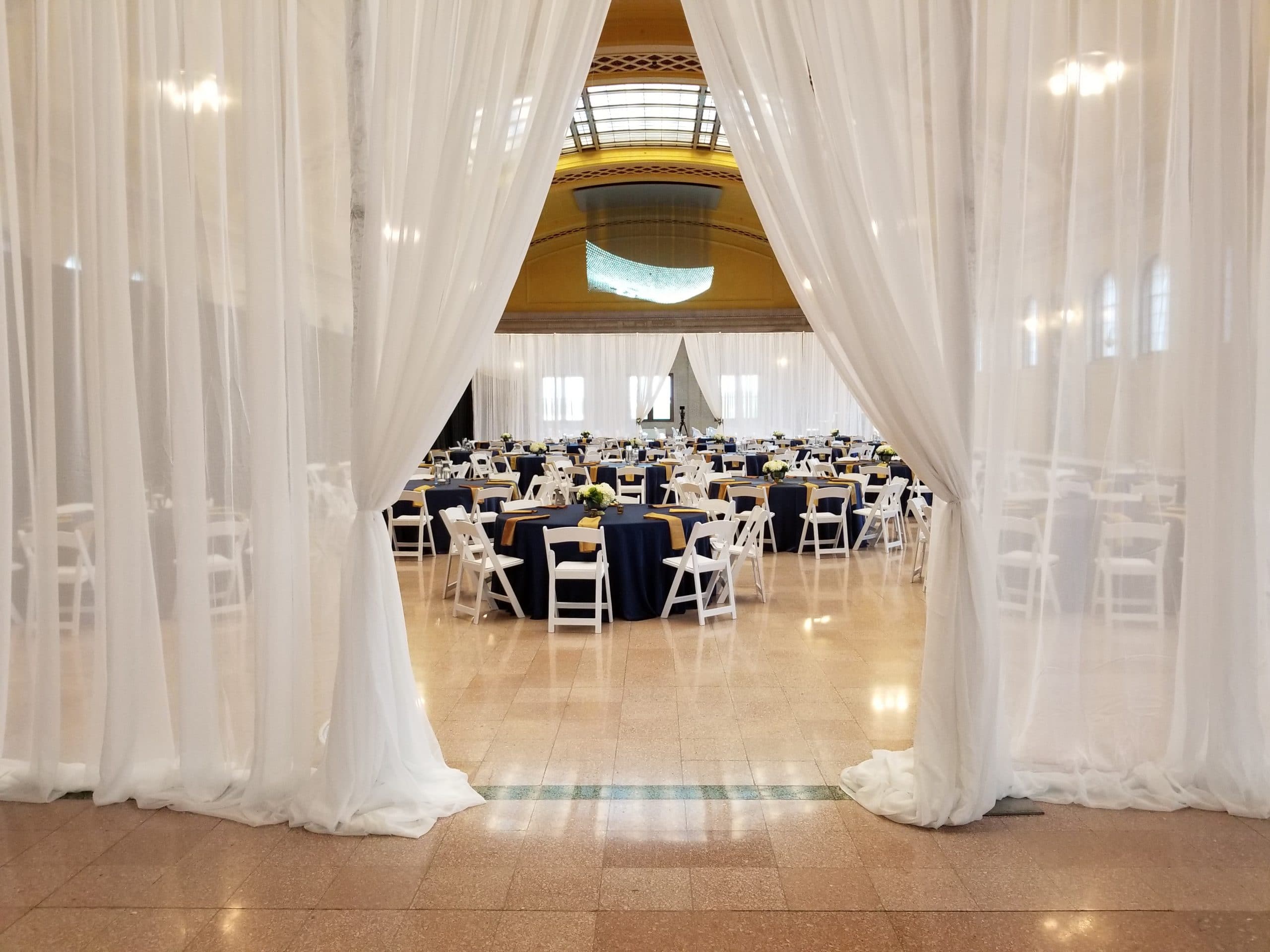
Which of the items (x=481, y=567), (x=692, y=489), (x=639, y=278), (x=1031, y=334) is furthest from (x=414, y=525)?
(x=639, y=278)

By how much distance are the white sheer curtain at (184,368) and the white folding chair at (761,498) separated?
5.75 metres

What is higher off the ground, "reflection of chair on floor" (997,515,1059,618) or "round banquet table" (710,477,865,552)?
"reflection of chair on floor" (997,515,1059,618)

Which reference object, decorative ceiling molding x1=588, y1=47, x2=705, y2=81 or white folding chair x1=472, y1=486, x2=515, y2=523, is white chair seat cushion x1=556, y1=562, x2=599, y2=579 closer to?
white folding chair x1=472, y1=486, x2=515, y2=523

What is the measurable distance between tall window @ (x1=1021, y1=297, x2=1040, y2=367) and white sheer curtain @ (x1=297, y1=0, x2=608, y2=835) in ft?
5.78

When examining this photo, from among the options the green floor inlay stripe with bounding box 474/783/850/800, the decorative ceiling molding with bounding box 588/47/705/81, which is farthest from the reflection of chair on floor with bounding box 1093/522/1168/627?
the decorative ceiling molding with bounding box 588/47/705/81

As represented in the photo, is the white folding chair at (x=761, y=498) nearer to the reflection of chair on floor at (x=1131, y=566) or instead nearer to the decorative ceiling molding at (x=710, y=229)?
the reflection of chair on floor at (x=1131, y=566)

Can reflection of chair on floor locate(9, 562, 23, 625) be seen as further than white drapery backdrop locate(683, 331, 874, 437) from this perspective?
No

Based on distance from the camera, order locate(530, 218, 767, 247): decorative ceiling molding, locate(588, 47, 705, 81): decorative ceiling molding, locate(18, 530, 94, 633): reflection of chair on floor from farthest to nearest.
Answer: locate(530, 218, 767, 247): decorative ceiling molding, locate(588, 47, 705, 81): decorative ceiling molding, locate(18, 530, 94, 633): reflection of chair on floor

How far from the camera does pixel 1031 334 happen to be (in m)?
3.14

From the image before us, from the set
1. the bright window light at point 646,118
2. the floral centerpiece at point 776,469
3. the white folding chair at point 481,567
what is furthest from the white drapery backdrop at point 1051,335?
the bright window light at point 646,118

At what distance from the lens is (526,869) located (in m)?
2.63

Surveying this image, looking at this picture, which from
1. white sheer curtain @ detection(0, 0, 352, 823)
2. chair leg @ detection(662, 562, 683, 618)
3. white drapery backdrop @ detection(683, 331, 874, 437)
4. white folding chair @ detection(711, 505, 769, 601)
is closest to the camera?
white sheer curtain @ detection(0, 0, 352, 823)

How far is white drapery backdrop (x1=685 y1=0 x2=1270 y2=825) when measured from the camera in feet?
9.69

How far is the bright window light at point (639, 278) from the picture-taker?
15.5 metres
